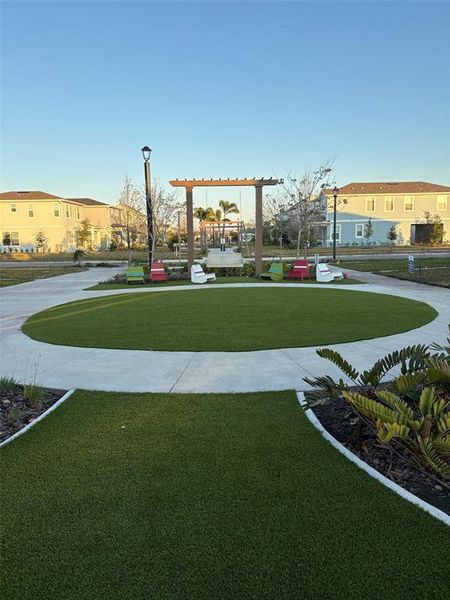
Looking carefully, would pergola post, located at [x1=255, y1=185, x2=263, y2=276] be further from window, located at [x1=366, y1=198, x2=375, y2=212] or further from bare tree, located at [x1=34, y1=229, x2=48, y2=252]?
bare tree, located at [x1=34, y1=229, x2=48, y2=252]

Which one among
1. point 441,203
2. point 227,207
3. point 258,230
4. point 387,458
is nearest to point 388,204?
point 441,203

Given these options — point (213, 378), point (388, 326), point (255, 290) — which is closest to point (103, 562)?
point (213, 378)

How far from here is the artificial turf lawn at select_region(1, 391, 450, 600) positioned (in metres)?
2.17

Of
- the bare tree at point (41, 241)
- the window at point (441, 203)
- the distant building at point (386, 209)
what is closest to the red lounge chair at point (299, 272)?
the distant building at point (386, 209)

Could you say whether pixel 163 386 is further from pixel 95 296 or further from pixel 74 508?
pixel 95 296

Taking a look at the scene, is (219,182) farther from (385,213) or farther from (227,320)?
(385,213)

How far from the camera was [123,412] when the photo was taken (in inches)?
170

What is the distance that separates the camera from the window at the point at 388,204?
5206cm

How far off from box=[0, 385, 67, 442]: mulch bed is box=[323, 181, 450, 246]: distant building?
4962 cm

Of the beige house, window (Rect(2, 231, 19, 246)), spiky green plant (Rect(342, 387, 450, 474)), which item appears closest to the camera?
spiky green plant (Rect(342, 387, 450, 474))

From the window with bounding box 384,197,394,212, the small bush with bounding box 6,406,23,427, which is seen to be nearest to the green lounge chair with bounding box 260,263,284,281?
the small bush with bounding box 6,406,23,427

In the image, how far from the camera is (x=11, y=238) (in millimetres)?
54594

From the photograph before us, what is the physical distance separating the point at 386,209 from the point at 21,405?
176ft

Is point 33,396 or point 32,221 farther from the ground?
point 32,221
